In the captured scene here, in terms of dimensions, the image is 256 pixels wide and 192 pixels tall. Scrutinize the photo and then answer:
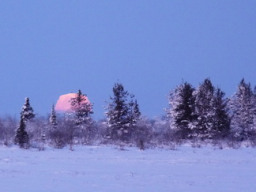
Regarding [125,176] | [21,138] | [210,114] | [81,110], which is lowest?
[125,176]

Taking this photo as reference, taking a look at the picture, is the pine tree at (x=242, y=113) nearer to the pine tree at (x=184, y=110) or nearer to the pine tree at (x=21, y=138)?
the pine tree at (x=184, y=110)

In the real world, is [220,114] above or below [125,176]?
above

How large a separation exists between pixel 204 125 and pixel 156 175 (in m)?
30.9

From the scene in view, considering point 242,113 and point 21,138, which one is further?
point 242,113

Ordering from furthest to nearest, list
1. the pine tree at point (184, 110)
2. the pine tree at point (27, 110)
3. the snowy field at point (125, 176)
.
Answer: the pine tree at point (184, 110) → the pine tree at point (27, 110) → the snowy field at point (125, 176)

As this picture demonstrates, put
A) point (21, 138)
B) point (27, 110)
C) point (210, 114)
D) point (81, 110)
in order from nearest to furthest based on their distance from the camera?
point (21, 138)
point (27, 110)
point (210, 114)
point (81, 110)

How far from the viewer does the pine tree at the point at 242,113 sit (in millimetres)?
51844

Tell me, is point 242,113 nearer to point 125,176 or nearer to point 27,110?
point 27,110

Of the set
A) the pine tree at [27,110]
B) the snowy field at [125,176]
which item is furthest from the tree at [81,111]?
the snowy field at [125,176]

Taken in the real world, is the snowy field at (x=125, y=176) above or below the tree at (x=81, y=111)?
below

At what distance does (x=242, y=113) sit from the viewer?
2073 inches

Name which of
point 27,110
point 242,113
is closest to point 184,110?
point 242,113

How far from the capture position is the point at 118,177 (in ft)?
48.1

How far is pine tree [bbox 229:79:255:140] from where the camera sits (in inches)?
2041
